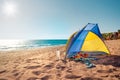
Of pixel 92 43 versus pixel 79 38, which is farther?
pixel 92 43

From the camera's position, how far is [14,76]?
19.5ft

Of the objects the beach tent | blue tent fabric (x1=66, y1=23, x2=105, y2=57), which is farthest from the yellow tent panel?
blue tent fabric (x1=66, y1=23, x2=105, y2=57)

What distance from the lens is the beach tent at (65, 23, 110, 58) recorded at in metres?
8.46

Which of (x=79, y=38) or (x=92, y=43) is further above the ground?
(x=79, y=38)

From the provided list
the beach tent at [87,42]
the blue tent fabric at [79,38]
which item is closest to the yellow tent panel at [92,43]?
the beach tent at [87,42]

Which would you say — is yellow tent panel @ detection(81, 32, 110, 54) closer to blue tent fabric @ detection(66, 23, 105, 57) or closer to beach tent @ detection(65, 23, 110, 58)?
beach tent @ detection(65, 23, 110, 58)

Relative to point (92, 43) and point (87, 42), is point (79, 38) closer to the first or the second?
point (87, 42)

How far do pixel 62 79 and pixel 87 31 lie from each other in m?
4.59

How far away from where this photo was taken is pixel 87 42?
884cm

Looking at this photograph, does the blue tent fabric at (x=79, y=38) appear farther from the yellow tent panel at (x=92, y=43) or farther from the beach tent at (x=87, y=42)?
the yellow tent panel at (x=92, y=43)

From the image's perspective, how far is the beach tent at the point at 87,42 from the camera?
8461 mm

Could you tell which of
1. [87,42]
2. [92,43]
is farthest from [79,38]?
[92,43]

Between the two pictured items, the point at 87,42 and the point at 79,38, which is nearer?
the point at 79,38

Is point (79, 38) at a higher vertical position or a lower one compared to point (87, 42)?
higher
